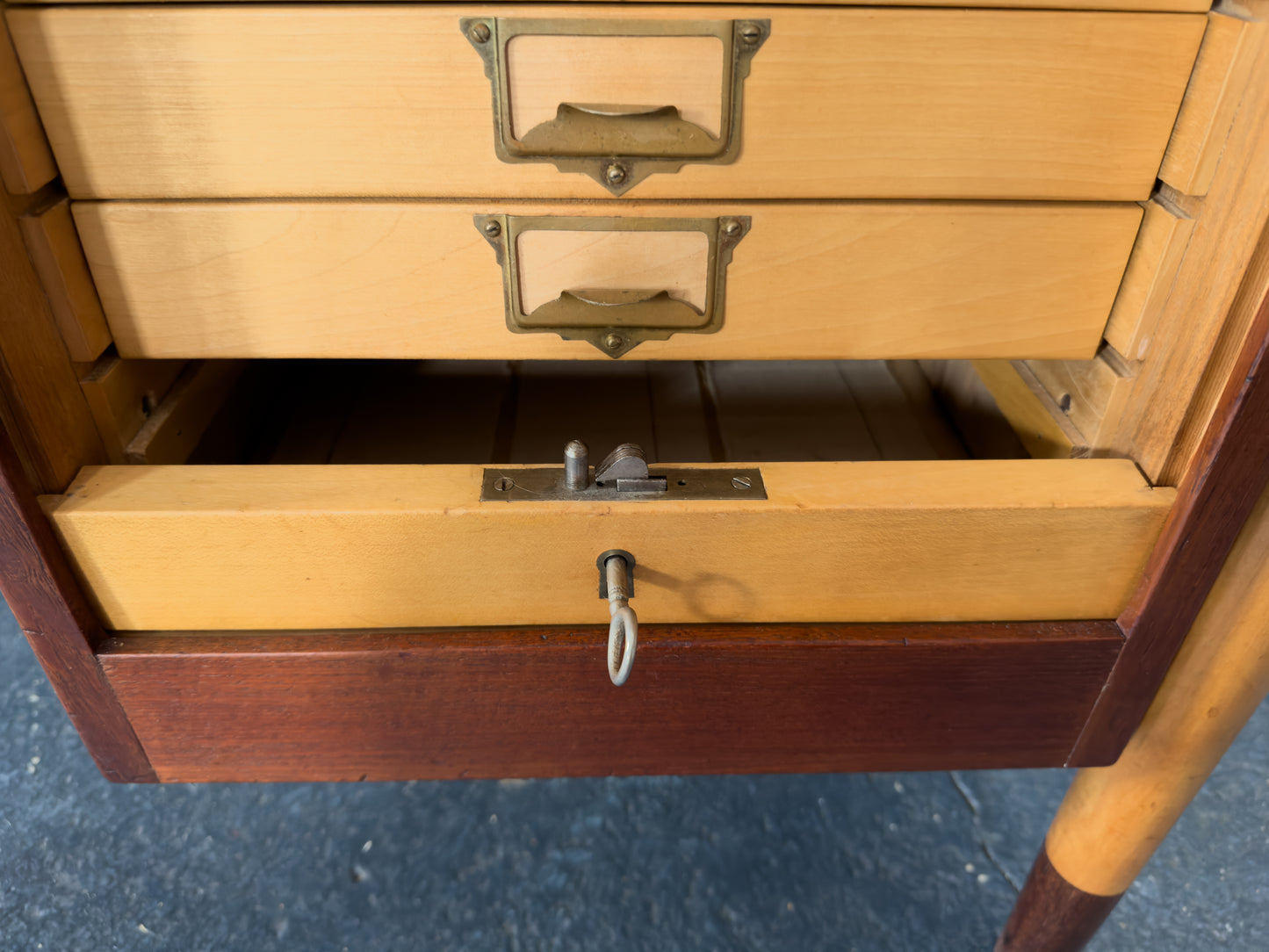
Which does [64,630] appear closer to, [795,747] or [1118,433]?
[795,747]

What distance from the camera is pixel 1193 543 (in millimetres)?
543

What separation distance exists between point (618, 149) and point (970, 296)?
9.1 inches

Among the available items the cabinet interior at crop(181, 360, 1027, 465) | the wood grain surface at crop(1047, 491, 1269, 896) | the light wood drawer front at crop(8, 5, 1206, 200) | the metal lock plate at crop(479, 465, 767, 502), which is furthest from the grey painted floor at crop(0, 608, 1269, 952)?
the light wood drawer front at crop(8, 5, 1206, 200)

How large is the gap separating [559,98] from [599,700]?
352mm

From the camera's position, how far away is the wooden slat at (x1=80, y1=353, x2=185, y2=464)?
1.87 ft

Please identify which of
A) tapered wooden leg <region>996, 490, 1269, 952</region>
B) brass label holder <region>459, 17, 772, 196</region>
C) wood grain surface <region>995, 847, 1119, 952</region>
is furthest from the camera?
wood grain surface <region>995, 847, 1119, 952</region>

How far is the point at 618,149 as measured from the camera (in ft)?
1.68

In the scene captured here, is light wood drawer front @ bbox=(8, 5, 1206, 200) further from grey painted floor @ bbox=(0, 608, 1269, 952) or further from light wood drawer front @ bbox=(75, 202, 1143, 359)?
grey painted floor @ bbox=(0, 608, 1269, 952)

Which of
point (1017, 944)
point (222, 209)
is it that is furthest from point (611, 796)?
point (222, 209)

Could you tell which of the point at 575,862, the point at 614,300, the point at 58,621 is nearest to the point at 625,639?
the point at 614,300

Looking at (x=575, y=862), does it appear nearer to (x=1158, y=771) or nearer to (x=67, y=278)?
(x=1158, y=771)

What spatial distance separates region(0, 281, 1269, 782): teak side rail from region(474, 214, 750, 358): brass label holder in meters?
0.18

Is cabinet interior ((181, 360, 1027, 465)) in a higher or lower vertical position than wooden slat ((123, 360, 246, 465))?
lower

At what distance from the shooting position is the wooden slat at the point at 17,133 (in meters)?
0.48
